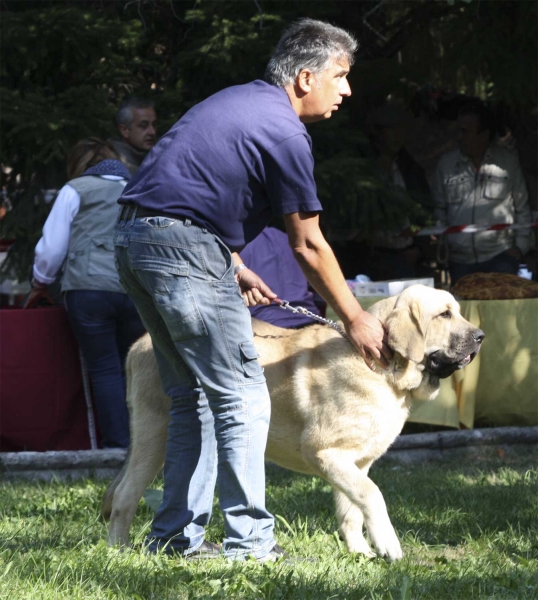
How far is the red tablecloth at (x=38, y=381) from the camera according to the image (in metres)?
6.61

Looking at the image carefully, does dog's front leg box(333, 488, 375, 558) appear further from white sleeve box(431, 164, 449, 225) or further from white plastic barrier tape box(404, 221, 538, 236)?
white sleeve box(431, 164, 449, 225)

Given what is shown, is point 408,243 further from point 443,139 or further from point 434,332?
point 434,332

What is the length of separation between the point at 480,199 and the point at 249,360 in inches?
216

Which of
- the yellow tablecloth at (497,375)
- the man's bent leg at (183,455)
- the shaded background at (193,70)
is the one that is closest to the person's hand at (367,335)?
the man's bent leg at (183,455)

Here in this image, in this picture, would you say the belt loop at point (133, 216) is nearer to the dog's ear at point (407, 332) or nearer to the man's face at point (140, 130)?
the dog's ear at point (407, 332)

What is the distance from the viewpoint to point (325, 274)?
12.1 feet

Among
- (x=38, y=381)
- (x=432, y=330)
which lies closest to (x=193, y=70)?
(x=38, y=381)

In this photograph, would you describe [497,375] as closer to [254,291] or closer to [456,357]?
[456,357]

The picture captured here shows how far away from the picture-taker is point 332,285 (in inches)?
145

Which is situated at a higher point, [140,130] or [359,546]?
[140,130]

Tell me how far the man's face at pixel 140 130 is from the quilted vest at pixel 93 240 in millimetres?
749

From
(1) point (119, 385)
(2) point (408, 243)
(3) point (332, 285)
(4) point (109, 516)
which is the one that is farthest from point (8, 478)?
(2) point (408, 243)

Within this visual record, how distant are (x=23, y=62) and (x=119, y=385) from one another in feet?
9.46

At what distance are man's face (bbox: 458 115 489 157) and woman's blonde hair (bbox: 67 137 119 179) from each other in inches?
140
